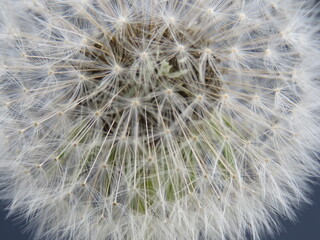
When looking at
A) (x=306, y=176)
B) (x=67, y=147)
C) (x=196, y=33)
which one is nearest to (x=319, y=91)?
(x=306, y=176)

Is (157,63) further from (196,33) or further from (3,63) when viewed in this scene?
(3,63)

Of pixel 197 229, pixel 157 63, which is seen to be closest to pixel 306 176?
pixel 197 229

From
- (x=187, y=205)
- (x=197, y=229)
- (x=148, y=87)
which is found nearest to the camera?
(x=148, y=87)

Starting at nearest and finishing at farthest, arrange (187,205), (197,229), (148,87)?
(148,87)
(187,205)
(197,229)

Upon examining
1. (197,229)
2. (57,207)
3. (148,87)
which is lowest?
(197,229)

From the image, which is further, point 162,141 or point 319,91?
point 319,91

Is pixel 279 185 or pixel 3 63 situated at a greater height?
pixel 3 63
